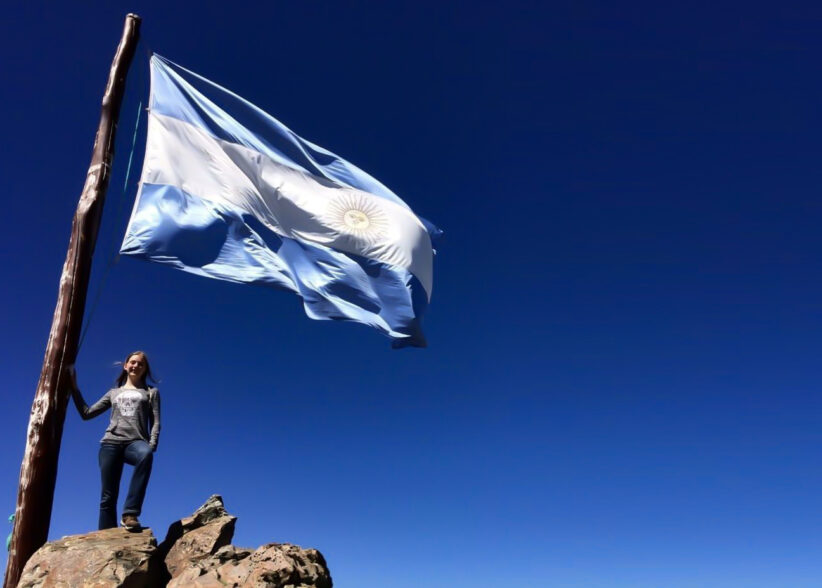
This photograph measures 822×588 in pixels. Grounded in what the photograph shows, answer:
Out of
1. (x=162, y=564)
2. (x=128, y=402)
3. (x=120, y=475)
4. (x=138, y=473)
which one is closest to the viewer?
(x=162, y=564)

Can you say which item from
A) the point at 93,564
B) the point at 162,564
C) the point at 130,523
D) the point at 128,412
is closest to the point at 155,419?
the point at 128,412

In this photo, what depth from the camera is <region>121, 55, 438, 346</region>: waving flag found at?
9641 mm

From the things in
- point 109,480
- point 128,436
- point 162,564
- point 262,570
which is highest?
point 128,436

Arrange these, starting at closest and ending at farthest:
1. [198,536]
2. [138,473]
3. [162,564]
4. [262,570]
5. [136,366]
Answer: [262,570] → [162,564] → [198,536] → [138,473] → [136,366]

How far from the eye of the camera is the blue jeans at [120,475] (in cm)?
780

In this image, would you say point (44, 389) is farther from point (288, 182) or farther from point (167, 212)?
point (288, 182)

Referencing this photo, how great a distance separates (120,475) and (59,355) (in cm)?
161

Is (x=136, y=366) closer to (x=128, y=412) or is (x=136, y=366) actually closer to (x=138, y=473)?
(x=128, y=412)

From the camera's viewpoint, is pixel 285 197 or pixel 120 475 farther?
pixel 285 197

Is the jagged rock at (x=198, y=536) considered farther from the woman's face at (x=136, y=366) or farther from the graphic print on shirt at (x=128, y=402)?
the woman's face at (x=136, y=366)

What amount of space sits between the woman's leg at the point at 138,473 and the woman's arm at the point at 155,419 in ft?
0.27

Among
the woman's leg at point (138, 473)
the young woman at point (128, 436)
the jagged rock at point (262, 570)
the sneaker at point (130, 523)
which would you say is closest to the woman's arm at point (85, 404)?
the young woman at point (128, 436)

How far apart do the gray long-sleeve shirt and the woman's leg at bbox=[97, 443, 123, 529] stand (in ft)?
0.42

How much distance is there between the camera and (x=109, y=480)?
799cm
